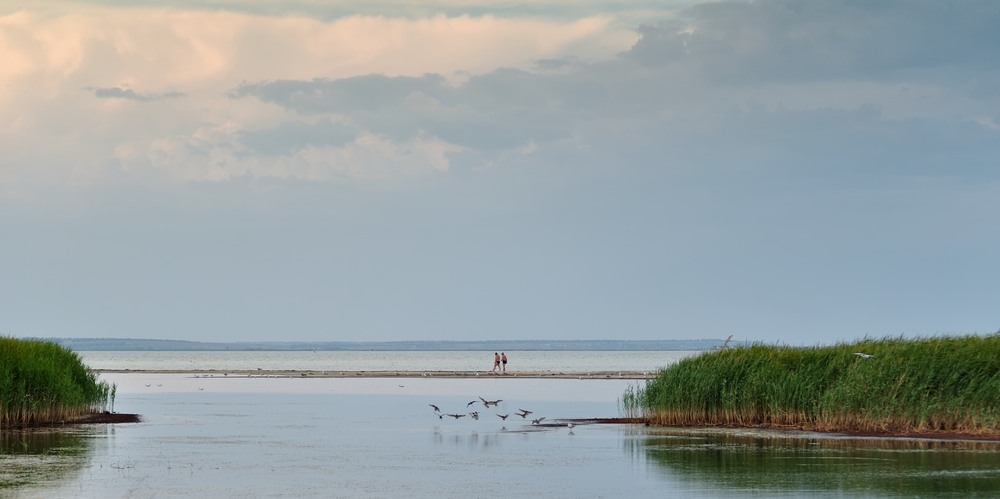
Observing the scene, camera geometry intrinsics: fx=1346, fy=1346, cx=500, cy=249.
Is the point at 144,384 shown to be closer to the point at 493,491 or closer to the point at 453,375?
the point at 453,375

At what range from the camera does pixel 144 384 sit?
3044 inches

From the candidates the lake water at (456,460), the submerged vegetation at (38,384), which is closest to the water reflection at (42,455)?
the lake water at (456,460)

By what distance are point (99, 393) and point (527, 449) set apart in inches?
672

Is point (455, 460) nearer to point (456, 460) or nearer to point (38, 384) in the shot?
point (456, 460)

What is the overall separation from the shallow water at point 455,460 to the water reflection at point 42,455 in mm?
41

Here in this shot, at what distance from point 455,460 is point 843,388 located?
1166 centimetres

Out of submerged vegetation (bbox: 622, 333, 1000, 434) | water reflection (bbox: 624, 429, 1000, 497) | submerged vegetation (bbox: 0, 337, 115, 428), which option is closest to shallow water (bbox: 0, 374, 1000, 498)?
water reflection (bbox: 624, 429, 1000, 497)

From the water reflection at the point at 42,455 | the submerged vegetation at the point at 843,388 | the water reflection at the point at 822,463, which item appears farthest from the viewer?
the submerged vegetation at the point at 843,388

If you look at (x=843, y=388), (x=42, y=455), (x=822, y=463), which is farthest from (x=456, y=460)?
(x=843, y=388)

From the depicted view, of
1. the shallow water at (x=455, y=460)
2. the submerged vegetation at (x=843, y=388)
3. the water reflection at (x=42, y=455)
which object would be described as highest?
the submerged vegetation at (x=843, y=388)

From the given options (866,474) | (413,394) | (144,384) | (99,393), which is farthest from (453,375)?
(866,474)

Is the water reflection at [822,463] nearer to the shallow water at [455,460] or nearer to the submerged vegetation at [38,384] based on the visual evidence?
the shallow water at [455,460]

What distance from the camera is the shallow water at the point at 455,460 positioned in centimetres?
2294

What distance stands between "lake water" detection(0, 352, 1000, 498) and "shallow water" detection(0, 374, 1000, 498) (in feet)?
0.14
